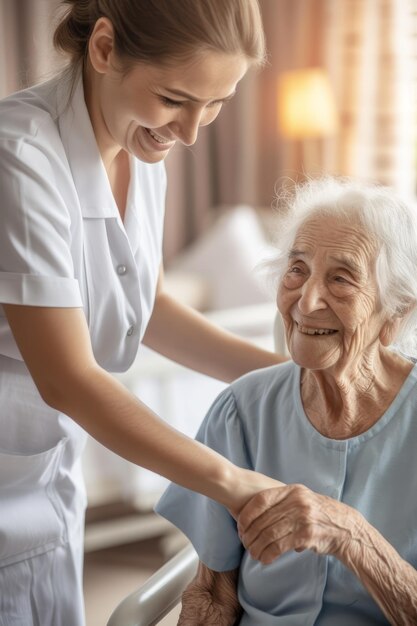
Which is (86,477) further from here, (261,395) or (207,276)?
(207,276)

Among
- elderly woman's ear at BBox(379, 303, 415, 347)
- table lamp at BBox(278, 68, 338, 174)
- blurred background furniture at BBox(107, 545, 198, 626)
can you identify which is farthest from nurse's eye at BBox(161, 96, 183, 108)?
table lamp at BBox(278, 68, 338, 174)

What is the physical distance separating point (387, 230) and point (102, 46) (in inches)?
22.8

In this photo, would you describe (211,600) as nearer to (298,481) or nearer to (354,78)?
(298,481)

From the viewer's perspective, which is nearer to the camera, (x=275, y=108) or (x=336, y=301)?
(x=336, y=301)

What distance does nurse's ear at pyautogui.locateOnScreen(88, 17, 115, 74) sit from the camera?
134 cm

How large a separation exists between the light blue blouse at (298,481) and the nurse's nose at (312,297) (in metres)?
0.19

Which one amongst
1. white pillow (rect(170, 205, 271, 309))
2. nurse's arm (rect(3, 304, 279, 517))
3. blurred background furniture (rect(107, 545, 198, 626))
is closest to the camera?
nurse's arm (rect(3, 304, 279, 517))

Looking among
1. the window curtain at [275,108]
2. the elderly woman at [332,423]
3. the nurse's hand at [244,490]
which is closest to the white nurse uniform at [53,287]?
the elderly woman at [332,423]

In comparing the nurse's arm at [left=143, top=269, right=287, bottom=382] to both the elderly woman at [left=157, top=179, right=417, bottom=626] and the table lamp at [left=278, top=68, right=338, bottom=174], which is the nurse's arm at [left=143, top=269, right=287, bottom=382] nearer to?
the elderly woman at [left=157, top=179, right=417, bottom=626]

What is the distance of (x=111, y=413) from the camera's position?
1287 mm

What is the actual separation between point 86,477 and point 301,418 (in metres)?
1.54

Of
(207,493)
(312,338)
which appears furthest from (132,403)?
(312,338)

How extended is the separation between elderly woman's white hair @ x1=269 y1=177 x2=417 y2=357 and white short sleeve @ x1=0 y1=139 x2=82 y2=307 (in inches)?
19.2

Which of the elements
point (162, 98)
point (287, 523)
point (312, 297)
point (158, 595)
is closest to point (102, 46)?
point (162, 98)
